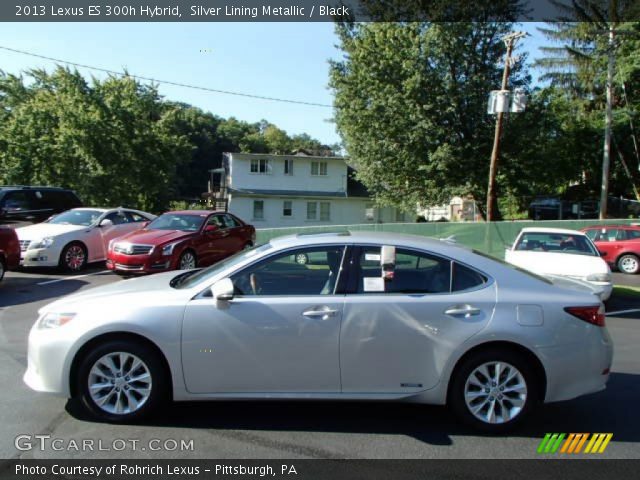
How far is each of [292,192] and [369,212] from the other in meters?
6.75

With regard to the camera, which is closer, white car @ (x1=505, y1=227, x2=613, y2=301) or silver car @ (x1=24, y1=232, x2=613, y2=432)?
silver car @ (x1=24, y1=232, x2=613, y2=432)

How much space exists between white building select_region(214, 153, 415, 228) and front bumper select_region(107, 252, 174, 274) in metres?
28.0

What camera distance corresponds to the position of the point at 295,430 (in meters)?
4.21

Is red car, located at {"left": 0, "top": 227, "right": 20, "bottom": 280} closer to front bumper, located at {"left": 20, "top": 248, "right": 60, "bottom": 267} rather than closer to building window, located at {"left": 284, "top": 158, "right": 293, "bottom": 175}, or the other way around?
front bumper, located at {"left": 20, "top": 248, "right": 60, "bottom": 267}

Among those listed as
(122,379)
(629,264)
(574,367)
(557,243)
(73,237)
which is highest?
(557,243)

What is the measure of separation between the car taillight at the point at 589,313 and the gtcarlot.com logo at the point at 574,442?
2.90 feet

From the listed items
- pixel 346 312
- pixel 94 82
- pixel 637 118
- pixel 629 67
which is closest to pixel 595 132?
pixel 637 118

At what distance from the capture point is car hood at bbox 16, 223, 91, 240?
12.8 metres

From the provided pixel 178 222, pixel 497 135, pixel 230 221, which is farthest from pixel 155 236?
pixel 497 135

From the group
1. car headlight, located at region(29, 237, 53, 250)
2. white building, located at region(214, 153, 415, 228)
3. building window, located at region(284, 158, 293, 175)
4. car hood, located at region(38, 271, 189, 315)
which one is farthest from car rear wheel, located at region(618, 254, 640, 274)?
building window, located at region(284, 158, 293, 175)

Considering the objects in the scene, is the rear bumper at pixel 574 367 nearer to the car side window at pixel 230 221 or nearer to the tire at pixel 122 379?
the tire at pixel 122 379

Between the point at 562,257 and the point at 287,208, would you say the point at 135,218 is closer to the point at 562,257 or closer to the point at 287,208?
the point at 562,257

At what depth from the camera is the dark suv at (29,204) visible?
14.7m
